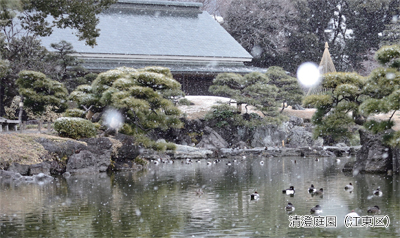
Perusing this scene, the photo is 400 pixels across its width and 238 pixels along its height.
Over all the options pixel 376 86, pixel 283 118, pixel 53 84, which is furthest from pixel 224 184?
pixel 283 118

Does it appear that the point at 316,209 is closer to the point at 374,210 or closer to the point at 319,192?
the point at 374,210

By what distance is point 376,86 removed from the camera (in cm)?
1620

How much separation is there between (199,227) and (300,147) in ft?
59.1

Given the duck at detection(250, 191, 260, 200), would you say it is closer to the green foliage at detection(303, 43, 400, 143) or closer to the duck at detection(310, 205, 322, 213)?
the duck at detection(310, 205, 322, 213)

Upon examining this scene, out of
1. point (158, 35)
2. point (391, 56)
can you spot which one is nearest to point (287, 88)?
point (158, 35)

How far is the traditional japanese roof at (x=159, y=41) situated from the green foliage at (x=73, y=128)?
10.8 metres

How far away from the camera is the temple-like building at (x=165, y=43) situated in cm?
3139

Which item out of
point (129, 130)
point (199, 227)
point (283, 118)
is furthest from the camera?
point (283, 118)

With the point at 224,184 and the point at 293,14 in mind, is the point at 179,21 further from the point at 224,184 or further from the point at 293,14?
the point at 224,184

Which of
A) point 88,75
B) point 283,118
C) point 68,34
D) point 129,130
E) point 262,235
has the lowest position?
point 262,235

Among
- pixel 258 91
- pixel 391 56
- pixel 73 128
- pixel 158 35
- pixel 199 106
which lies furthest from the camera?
pixel 158 35

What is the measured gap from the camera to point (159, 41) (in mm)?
34031

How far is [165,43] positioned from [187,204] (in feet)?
77.4

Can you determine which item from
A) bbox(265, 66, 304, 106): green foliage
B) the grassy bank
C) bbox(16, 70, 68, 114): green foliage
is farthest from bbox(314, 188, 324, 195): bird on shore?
bbox(265, 66, 304, 106): green foliage
